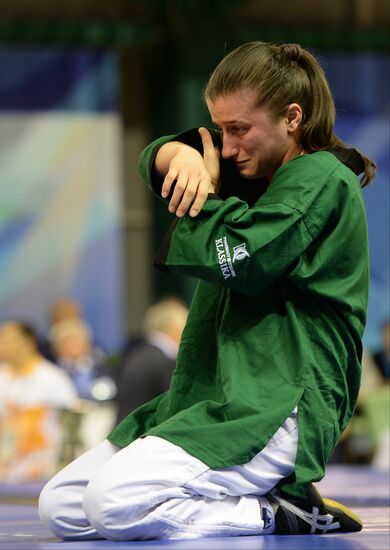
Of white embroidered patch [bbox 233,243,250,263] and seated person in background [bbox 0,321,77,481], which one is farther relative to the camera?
seated person in background [bbox 0,321,77,481]

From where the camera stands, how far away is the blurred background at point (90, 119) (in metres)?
10.5

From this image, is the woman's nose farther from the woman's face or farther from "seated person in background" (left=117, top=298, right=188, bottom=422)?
"seated person in background" (left=117, top=298, right=188, bottom=422)

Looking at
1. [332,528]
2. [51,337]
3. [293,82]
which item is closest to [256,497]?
[332,528]

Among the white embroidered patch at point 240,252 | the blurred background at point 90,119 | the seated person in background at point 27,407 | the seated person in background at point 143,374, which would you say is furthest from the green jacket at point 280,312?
the blurred background at point 90,119

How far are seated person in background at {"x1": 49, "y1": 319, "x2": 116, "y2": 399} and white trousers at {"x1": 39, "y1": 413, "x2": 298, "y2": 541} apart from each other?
5.06 m

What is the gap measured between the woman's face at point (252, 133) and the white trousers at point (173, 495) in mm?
594

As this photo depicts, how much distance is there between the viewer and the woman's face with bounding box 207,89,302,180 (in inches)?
104

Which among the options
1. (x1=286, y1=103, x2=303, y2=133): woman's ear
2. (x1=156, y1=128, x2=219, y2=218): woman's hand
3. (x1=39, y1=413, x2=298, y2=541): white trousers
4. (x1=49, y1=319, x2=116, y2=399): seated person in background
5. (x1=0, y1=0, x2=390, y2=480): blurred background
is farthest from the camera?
(x1=0, y1=0, x2=390, y2=480): blurred background

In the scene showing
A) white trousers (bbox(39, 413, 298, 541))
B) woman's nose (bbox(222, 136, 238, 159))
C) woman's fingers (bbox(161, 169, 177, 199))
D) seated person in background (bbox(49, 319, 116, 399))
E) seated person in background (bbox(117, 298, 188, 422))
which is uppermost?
woman's nose (bbox(222, 136, 238, 159))

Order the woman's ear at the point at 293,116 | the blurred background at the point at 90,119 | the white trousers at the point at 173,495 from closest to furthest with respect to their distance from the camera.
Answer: the white trousers at the point at 173,495, the woman's ear at the point at 293,116, the blurred background at the point at 90,119

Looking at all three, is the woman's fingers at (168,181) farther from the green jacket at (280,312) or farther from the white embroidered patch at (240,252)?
the white embroidered patch at (240,252)

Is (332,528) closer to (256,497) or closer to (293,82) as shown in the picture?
(256,497)

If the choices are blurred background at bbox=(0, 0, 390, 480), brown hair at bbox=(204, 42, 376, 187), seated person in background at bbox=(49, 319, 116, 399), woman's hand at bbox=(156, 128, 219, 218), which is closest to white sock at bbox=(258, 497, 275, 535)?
woman's hand at bbox=(156, 128, 219, 218)

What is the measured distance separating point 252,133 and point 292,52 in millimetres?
218
